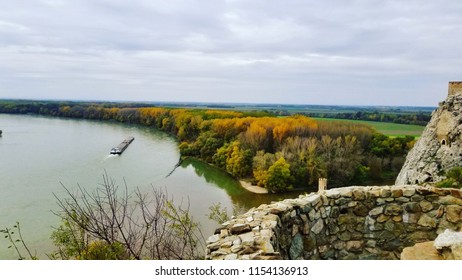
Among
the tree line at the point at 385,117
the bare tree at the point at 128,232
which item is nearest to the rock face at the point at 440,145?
the tree line at the point at 385,117

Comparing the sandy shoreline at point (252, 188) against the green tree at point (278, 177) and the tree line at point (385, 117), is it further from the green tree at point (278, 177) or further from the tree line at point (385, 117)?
the tree line at point (385, 117)

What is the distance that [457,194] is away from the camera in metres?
4.15

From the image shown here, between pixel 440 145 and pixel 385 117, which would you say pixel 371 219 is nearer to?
pixel 440 145

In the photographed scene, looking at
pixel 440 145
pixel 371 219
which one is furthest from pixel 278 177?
pixel 371 219

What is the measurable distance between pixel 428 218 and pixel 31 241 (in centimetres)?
1295

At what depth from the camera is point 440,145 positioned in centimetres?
1228

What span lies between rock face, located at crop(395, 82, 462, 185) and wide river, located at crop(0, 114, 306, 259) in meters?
8.42

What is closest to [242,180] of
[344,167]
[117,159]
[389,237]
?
[344,167]

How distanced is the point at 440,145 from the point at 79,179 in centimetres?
2024

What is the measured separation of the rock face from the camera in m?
11.6

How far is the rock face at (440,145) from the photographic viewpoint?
11594 millimetres

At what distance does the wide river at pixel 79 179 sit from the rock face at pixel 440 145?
842 centimetres

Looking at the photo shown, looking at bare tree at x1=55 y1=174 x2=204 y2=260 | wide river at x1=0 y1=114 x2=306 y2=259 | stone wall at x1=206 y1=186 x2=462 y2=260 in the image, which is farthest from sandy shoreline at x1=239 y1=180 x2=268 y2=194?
stone wall at x1=206 y1=186 x2=462 y2=260

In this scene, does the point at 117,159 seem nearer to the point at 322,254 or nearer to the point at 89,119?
the point at 322,254
